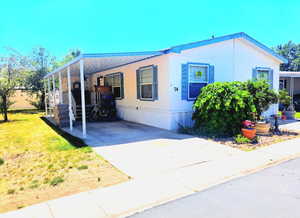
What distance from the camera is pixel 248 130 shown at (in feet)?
20.2

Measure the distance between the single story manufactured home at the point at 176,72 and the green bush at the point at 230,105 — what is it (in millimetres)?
1085

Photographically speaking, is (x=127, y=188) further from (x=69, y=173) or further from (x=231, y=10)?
(x=231, y=10)

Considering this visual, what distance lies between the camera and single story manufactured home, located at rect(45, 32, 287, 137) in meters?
7.67

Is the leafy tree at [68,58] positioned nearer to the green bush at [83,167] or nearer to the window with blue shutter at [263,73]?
the window with blue shutter at [263,73]

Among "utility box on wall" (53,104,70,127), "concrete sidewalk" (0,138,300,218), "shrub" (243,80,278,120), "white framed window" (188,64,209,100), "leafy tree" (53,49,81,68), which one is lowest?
"concrete sidewalk" (0,138,300,218)

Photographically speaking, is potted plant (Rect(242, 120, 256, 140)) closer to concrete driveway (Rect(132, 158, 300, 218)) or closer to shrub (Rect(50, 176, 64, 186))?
concrete driveway (Rect(132, 158, 300, 218))

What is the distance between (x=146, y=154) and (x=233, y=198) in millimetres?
2465

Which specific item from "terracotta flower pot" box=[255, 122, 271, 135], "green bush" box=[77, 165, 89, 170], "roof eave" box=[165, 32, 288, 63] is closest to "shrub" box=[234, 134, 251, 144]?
"terracotta flower pot" box=[255, 122, 271, 135]

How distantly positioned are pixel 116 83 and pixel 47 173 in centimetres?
850

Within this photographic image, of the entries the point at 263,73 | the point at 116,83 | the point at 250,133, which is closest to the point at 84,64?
the point at 116,83

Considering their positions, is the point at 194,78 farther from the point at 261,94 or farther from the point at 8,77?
the point at 8,77

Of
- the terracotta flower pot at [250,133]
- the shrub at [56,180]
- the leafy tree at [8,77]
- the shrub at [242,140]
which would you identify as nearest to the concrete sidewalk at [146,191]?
the shrub at [56,180]

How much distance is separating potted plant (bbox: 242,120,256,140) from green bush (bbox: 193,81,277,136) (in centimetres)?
42

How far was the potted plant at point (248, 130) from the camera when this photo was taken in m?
6.11
